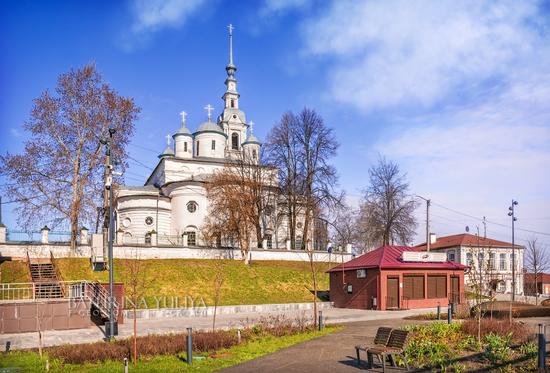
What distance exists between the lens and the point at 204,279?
1443 inches

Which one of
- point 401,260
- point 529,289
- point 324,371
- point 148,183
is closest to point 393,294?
point 401,260

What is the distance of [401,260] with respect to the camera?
32.6 metres

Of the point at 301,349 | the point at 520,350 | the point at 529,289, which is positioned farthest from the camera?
the point at 529,289

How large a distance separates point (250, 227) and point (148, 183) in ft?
115

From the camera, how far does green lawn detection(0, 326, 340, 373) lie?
13.2m

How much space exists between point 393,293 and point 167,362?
21285 millimetres

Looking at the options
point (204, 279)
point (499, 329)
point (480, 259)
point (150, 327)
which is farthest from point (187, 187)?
point (499, 329)

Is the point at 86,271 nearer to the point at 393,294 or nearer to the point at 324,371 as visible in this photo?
the point at 393,294

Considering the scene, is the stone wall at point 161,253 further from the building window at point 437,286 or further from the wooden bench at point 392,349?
the wooden bench at point 392,349

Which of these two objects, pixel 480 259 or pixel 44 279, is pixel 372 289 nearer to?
pixel 480 259

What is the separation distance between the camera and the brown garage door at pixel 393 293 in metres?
32.2

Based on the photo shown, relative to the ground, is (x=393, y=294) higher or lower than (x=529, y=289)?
higher

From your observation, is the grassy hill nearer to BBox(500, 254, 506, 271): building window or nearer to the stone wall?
the stone wall

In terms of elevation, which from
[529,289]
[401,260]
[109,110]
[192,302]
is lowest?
[529,289]
